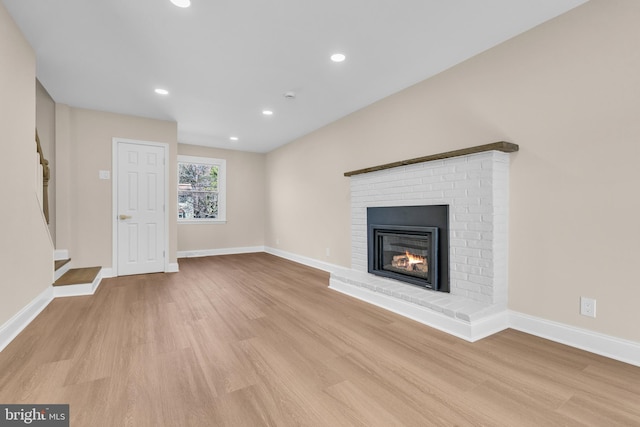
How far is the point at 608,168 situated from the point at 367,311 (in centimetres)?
224

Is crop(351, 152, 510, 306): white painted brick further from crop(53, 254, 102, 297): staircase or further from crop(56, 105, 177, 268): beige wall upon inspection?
crop(56, 105, 177, 268): beige wall

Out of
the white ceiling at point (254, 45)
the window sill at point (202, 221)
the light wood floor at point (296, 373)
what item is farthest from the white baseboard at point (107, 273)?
the white ceiling at point (254, 45)

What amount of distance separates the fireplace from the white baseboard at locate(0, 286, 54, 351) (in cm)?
346

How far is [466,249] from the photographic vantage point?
2.73 meters

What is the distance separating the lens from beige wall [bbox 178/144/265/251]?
21.5 ft

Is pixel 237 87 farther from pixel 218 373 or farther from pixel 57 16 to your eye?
pixel 218 373

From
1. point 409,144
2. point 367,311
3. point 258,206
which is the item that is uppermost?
point 409,144

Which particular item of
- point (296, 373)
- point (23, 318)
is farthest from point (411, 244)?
point (23, 318)

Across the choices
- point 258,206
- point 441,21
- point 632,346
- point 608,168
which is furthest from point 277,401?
point 258,206

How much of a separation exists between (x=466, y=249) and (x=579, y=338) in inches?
39.2

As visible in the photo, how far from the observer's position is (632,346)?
1.91 metres

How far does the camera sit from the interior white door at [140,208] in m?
4.56

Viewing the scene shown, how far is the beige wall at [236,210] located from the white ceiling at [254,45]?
2.90m

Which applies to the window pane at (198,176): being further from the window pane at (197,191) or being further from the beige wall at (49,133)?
the beige wall at (49,133)
